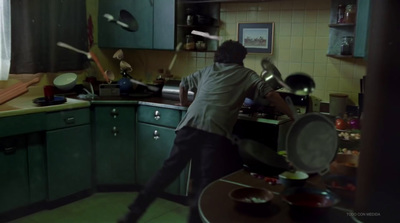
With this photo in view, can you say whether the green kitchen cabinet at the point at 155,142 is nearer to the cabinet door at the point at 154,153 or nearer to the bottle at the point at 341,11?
the cabinet door at the point at 154,153

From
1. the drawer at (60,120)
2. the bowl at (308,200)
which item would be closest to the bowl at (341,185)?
the bowl at (308,200)

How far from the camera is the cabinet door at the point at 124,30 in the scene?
0.41m

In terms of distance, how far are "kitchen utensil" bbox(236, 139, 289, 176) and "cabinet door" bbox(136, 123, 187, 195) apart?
62 millimetres

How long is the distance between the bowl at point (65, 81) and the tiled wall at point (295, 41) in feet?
0.18

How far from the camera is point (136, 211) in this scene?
16.2 inches

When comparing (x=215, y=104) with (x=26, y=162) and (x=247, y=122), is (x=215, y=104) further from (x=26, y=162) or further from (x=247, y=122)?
(x=26, y=162)

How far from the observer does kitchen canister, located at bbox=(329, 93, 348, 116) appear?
0.35m

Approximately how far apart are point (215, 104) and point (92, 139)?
10.2 inches

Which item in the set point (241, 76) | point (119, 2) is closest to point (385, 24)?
point (241, 76)

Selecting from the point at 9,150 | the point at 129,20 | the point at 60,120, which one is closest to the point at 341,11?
the point at 129,20

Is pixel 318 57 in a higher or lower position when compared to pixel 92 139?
higher

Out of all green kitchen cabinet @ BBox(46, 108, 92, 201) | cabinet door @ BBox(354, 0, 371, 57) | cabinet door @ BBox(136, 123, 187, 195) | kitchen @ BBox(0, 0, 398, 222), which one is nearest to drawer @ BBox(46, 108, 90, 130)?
green kitchen cabinet @ BBox(46, 108, 92, 201)

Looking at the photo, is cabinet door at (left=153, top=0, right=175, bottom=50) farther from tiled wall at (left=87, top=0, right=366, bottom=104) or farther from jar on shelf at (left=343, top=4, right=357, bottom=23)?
jar on shelf at (left=343, top=4, right=357, bottom=23)

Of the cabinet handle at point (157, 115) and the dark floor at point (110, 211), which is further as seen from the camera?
the cabinet handle at point (157, 115)
